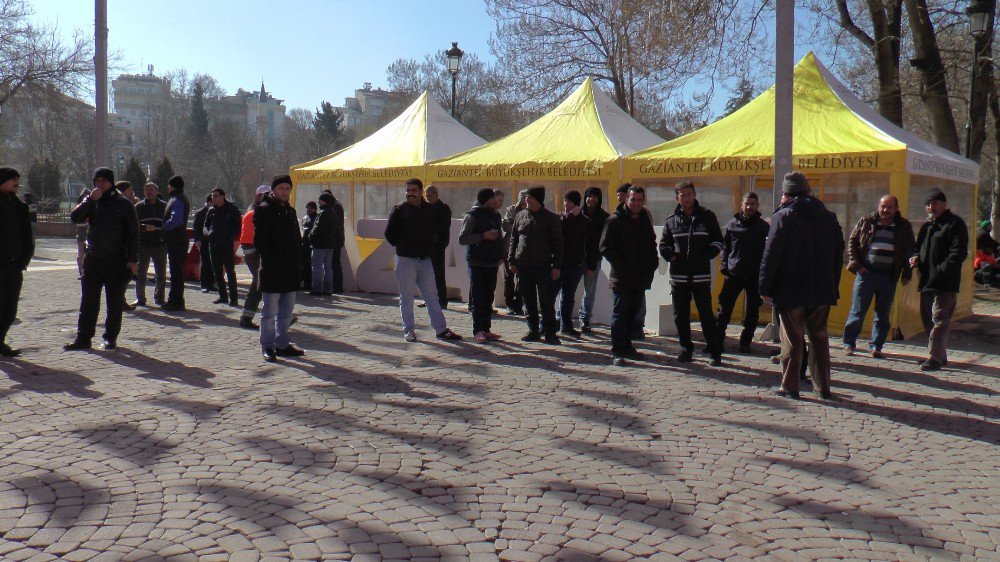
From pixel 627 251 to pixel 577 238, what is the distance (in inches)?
61.3

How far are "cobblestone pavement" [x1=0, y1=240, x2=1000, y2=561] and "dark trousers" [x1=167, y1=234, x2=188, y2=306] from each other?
304 cm

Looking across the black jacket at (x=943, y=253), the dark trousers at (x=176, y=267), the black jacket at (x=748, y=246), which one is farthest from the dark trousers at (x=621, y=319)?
the dark trousers at (x=176, y=267)

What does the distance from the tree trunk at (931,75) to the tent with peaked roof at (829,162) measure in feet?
17.5

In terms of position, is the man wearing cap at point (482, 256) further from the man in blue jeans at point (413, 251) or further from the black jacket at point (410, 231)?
the black jacket at point (410, 231)

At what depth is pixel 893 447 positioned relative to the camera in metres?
5.54

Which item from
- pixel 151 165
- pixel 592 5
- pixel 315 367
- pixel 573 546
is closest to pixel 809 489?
pixel 573 546

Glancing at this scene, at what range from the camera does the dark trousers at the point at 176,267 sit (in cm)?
1175

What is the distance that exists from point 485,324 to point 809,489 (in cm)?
517

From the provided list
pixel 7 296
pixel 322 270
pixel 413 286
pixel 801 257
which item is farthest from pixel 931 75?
pixel 7 296

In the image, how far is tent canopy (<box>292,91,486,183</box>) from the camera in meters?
14.6

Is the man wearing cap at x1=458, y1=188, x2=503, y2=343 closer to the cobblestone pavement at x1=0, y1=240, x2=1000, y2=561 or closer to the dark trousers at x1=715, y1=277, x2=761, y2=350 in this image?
the cobblestone pavement at x1=0, y1=240, x2=1000, y2=561

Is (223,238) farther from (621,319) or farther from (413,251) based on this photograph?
(621,319)

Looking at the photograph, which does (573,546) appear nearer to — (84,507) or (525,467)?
(525,467)

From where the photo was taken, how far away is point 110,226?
28.1ft
